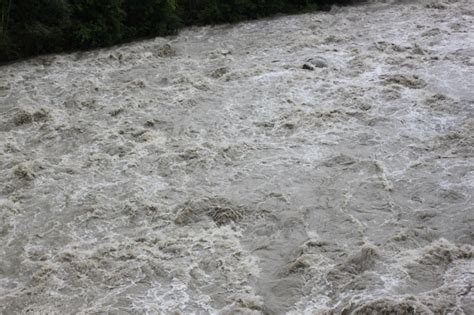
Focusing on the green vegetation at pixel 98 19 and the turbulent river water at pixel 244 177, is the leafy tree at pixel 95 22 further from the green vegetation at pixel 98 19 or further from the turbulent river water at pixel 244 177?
the turbulent river water at pixel 244 177

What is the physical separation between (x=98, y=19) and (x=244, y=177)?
6.51m

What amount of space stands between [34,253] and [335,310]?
Answer: 350 centimetres

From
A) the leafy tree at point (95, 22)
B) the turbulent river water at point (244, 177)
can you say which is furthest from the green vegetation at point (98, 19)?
the turbulent river water at point (244, 177)

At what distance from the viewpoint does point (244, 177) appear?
792cm

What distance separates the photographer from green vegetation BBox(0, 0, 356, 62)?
38.6 feet

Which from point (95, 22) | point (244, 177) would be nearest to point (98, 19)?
point (95, 22)

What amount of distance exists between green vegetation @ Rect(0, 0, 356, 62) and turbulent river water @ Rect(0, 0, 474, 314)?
1.32 feet

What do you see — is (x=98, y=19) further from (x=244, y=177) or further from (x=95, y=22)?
(x=244, y=177)

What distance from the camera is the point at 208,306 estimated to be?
18.7ft

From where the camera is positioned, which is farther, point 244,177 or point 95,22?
point 95,22

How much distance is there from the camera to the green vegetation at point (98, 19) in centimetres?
1177

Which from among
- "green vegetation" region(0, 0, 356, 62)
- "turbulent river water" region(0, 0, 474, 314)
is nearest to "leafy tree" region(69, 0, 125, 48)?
"green vegetation" region(0, 0, 356, 62)

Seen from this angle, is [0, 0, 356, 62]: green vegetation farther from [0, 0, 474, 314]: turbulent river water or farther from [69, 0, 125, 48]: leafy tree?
[0, 0, 474, 314]: turbulent river water

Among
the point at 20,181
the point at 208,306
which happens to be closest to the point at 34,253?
the point at 20,181
